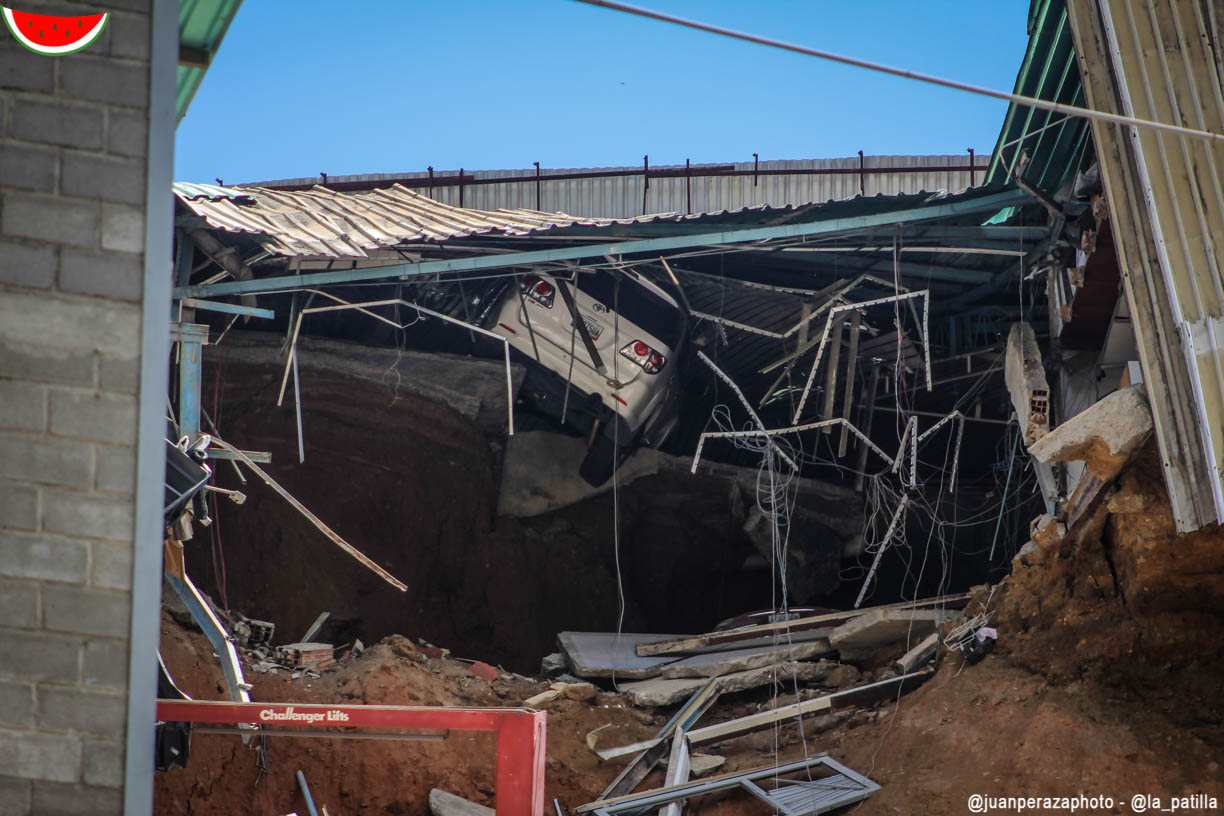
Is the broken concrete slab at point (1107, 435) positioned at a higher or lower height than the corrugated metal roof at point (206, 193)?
lower

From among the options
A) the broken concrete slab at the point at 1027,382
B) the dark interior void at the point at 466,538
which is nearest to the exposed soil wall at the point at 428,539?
the dark interior void at the point at 466,538

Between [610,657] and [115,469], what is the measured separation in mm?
7418

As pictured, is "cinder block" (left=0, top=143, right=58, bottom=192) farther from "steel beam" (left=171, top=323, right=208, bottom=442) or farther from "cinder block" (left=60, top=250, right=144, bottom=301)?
"steel beam" (left=171, top=323, right=208, bottom=442)

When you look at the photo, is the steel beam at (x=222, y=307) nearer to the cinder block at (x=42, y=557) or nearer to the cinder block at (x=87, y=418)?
the cinder block at (x=87, y=418)

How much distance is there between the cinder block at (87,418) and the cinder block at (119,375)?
0.06 meters

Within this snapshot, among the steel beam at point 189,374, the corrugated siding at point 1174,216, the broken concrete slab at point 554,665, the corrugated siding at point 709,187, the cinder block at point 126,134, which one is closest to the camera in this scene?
the cinder block at point 126,134

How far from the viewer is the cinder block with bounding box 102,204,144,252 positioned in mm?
4117

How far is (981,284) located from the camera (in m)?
10.5

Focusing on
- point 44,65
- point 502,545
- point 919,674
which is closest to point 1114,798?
point 919,674

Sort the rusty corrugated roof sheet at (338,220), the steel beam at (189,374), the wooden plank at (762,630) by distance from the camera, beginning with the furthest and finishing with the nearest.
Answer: the wooden plank at (762,630), the rusty corrugated roof sheet at (338,220), the steel beam at (189,374)

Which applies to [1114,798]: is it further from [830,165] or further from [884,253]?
[830,165]

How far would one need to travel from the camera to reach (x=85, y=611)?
399cm

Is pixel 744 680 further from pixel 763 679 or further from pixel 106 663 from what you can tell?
pixel 106 663

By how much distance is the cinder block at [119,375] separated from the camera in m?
4.06
